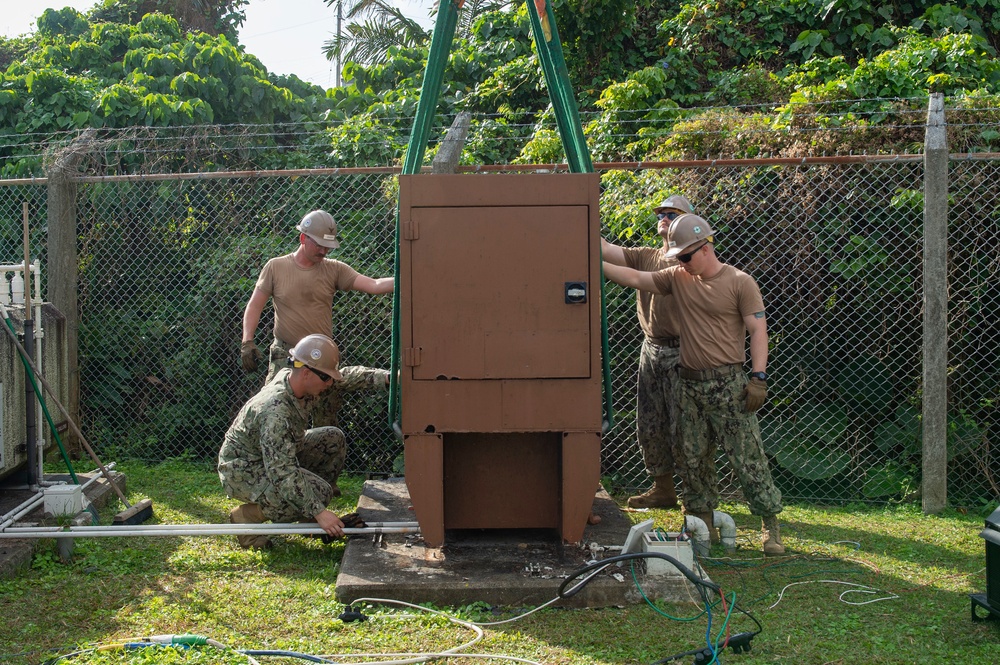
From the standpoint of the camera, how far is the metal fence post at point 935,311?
20.0ft

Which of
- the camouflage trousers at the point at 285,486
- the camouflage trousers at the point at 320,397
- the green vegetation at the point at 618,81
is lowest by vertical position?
the camouflage trousers at the point at 285,486

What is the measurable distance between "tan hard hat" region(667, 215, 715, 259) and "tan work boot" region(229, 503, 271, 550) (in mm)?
2808

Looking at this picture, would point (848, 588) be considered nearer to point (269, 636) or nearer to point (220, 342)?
point (269, 636)

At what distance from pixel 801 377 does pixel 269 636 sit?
13.8ft

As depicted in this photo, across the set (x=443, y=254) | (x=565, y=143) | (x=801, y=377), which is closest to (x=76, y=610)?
(x=443, y=254)

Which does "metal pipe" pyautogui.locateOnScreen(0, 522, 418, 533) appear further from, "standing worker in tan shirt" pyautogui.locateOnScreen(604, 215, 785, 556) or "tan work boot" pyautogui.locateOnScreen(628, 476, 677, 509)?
"tan work boot" pyautogui.locateOnScreen(628, 476, 677, 509)

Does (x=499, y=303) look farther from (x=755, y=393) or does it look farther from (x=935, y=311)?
(x=935, y=311)

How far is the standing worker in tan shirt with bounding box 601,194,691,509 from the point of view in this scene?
5.78 meters

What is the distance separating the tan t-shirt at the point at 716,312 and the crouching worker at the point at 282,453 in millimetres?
2030

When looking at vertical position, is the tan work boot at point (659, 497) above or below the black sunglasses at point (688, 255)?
below

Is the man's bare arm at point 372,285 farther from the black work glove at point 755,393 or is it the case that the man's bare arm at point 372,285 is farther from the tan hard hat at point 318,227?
the black work glove at point 755,393

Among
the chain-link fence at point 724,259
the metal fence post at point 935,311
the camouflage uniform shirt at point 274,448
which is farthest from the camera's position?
the chain-link fence at point 724,259

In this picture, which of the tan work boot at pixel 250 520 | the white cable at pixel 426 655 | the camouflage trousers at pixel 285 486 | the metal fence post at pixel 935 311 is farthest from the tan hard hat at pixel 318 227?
the metal fence post at pixel 935 311

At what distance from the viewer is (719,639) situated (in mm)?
3902
